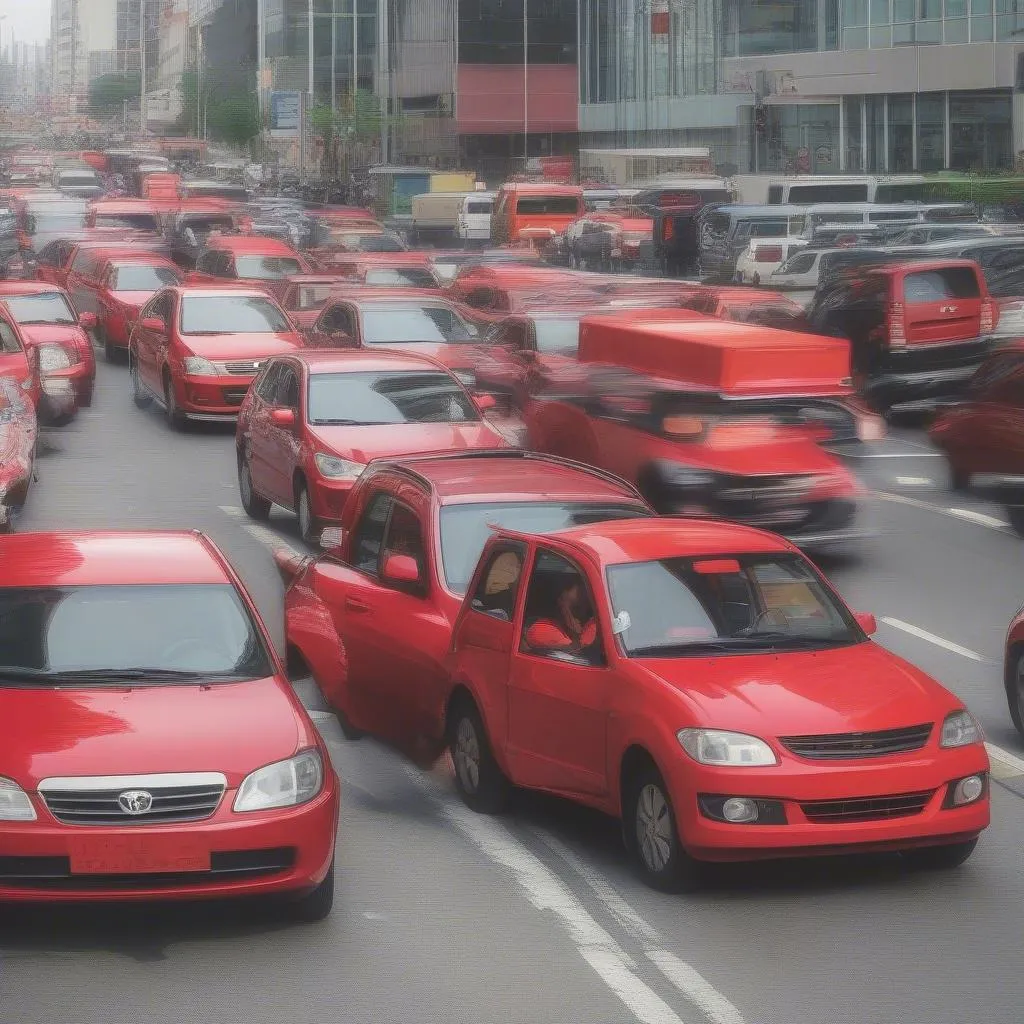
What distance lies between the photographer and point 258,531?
1842 centimetres

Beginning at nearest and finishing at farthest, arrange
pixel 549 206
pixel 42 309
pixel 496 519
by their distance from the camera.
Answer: pixel 496 519
pixel 42 309
pixel 549 206

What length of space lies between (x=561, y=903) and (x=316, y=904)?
0.97 meters

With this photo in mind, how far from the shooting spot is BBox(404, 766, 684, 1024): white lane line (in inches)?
277

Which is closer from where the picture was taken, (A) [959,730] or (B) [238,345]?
(A) [959,730]

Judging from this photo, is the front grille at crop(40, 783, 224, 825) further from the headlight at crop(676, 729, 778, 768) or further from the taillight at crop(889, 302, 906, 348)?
the taillight at crop(889, 302, 906, 348)

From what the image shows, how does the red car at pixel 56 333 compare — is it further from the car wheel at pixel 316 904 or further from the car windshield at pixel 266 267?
the car wheel at pixel 316 904

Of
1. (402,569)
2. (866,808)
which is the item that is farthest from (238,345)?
(866,808)

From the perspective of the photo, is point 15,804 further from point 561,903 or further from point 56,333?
point 56,333

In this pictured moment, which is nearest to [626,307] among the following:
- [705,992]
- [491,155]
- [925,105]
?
[705,992]

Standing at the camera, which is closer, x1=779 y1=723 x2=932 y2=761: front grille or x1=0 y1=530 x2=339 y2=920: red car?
x1=0 y1=530 x2=339 y2=920: red car

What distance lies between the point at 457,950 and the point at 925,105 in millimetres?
63581

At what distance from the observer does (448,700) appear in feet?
32.3

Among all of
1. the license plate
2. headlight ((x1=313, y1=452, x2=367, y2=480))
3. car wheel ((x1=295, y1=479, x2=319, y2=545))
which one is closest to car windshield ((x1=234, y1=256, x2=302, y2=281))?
car wheel ((x1=295, y1=479, x2=319, y2=545))

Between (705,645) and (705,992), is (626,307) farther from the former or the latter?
(705,992)
